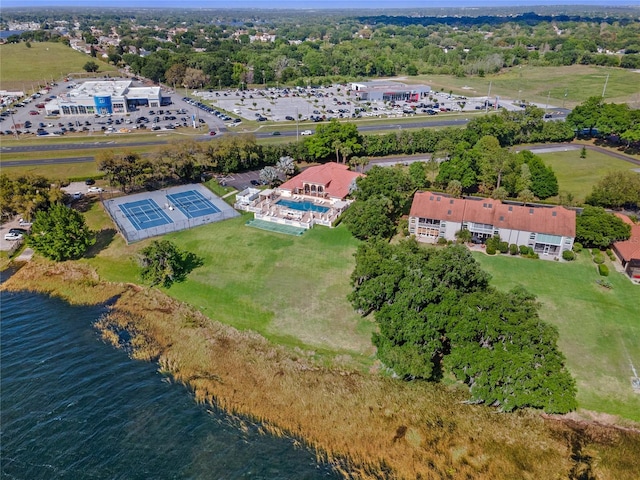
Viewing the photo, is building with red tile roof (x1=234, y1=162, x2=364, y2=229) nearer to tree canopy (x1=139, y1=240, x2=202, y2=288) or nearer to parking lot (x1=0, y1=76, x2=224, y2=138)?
tree canopy (x1=139, y1=240, x2=202, y2=288)

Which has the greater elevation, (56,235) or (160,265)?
(56,235)

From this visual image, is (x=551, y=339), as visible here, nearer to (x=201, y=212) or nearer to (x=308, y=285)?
(x=308, y=285)

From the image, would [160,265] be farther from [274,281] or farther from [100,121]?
[100,121]

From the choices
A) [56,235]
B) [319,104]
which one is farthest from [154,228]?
[319,104]

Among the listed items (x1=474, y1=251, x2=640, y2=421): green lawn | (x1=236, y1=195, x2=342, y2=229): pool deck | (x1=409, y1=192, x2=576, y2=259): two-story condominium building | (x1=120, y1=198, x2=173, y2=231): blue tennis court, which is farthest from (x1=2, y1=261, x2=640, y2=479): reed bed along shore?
(x1=409, y1=192, x2=576, y2=259): two-story condominium building

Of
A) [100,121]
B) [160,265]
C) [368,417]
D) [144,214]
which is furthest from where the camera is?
[100,121]

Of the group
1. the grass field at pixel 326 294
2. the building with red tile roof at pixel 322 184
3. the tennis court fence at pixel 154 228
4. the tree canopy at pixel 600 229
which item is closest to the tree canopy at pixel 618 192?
the tree canopy at pixel 600 229
